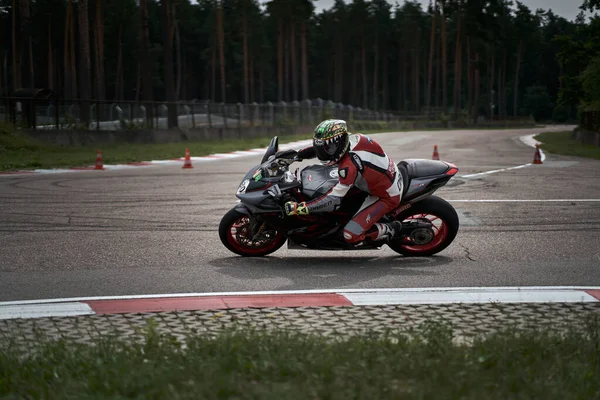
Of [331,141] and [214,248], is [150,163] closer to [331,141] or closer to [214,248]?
[214,248]

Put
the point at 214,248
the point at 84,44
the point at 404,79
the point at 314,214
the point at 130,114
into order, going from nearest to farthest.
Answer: the point at 314,214
the point at 214,248
the point at 130,114
the point at 84,44
the point at 404,79

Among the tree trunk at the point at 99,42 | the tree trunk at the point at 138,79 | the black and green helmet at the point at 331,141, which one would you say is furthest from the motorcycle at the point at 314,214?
the tree trunk at the point at 138,79

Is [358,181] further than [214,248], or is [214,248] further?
[214,248]

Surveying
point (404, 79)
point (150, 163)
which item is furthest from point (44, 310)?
point (404, 79)

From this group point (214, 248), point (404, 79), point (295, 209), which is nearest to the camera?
point (295, 209)

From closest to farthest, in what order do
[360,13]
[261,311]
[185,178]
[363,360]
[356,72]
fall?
[363,360] < [261,311] < [185,178] < [360,13] < [356,72]

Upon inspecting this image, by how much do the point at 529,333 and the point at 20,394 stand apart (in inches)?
115

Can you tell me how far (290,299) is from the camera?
22.4ft

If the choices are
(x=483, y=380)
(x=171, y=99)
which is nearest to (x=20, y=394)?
(x=483, y=380)

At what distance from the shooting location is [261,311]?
20.8ft

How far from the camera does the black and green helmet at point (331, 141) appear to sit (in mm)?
8242

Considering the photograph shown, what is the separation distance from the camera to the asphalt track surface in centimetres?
754

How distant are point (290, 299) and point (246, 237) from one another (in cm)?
208

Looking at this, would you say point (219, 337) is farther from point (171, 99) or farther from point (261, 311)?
point (171, 99)
